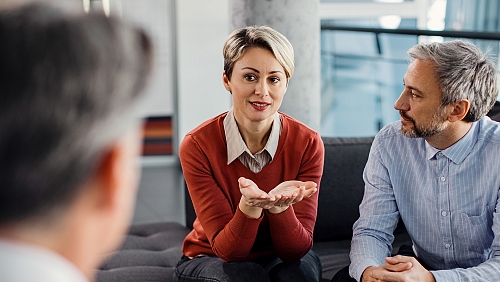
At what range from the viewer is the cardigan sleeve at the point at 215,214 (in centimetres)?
183

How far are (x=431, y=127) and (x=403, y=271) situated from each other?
418 millimetres

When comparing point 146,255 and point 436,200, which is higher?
point 436,200

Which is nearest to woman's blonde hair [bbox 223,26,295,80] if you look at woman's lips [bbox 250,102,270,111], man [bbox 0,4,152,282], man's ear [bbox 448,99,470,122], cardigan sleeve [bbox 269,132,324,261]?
woman's lips [bbox 250,102,270,111]

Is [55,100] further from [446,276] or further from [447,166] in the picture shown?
[447,166]

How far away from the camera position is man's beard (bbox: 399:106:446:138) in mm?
1847

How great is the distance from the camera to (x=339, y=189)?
2.54 meters

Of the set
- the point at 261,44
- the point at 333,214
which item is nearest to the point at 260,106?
the point at 261,44

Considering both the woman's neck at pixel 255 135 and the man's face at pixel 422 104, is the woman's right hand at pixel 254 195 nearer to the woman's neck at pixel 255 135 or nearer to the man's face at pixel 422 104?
the woman's neck at pixel 255 135

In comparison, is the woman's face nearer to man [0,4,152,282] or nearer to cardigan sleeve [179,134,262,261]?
cardigan sleeve [179,134,262,261]

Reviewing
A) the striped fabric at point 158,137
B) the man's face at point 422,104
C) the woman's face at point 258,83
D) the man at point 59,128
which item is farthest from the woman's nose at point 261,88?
the striped fabric at point 158,137

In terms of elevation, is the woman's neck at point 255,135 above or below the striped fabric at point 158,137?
above

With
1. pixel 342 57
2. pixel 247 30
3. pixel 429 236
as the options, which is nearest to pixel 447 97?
pixel 429 236

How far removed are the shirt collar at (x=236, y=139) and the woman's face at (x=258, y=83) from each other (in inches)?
2.6

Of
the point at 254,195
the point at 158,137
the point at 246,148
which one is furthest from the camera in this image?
the point at 158,137
